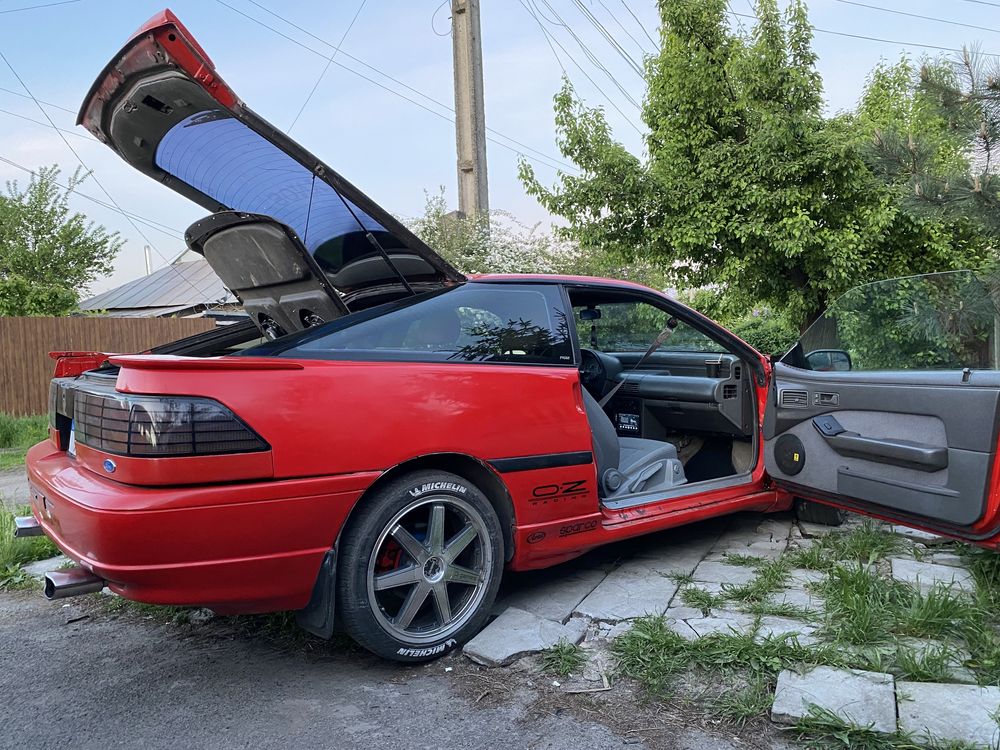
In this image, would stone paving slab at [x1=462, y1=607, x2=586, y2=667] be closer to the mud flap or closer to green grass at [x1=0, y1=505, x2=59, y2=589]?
the mud flap

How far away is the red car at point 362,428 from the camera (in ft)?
8.02

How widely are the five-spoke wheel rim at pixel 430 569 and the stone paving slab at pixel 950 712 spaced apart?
155 centimetres

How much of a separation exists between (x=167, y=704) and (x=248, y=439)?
Result: 104 centimetres

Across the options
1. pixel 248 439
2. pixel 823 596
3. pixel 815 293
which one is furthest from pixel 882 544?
pixel 815 293

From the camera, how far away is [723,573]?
370 cm

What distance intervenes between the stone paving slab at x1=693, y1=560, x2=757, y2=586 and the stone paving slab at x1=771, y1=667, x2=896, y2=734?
3.25 ft

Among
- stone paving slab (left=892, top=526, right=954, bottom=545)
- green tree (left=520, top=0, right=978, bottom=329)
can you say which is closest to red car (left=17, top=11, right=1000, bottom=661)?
stone paving slab (left=892, top=526, right=954, bottom=545)

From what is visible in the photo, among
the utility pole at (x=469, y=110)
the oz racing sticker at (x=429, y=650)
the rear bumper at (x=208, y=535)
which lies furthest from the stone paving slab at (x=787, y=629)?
the utility pole at (x=469, y=110)

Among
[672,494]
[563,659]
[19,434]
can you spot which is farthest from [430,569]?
[19,434]

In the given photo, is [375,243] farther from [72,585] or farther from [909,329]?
[909,329]

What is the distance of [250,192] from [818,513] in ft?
11.8

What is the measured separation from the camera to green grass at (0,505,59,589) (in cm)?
405

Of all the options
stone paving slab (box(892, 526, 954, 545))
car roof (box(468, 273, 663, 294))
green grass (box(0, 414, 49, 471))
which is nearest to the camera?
car roof (box(468, 273, 663, 294))

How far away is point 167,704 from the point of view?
2660 mm
